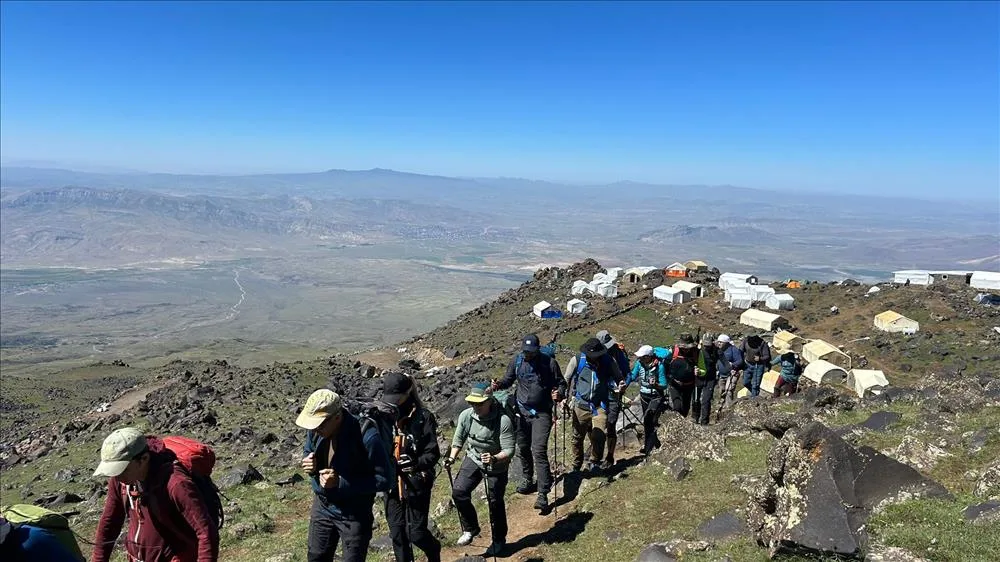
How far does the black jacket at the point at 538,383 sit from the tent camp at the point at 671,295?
33098mm

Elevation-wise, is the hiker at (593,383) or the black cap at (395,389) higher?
the black cap at (395,389)

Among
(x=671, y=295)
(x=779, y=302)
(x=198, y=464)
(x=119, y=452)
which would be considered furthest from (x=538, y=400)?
(x=779, y=302)

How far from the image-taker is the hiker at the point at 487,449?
7.10m

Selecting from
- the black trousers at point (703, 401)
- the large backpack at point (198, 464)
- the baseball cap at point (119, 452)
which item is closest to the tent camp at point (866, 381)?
the black trousers at point (703, 401)

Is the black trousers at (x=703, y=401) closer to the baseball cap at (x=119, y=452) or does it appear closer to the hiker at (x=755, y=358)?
→ the hiker at (x=755, y=358)

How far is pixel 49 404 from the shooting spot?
38750 mm

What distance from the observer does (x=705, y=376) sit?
12508mm

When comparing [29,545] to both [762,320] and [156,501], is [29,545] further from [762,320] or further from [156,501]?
[762,320]

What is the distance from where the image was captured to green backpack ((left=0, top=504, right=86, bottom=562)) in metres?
3.83

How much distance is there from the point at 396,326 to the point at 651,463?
14518 centimetres

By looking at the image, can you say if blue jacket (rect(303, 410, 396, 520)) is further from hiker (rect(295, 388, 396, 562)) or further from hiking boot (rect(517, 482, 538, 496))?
hiking boot (rect(517, 482, 538, 496))

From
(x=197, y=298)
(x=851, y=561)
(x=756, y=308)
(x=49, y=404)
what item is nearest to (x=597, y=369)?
(x=851, y=561)

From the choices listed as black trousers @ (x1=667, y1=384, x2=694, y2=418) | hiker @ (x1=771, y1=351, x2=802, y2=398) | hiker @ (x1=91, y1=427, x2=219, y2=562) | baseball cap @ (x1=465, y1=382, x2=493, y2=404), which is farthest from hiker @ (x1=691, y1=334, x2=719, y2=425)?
hiker @ (x1=91, y1=427, x2=219, y2=562)

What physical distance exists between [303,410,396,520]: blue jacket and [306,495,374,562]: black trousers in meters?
0.29
